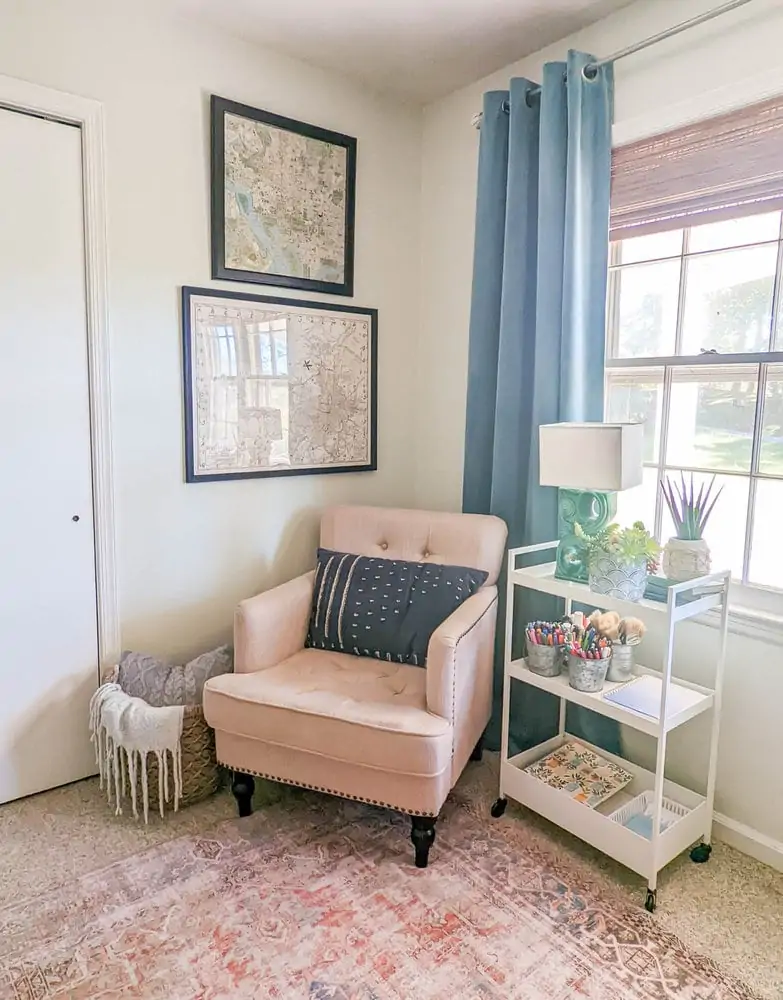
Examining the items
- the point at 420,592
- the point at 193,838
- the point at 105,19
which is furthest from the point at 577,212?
the point at 193,838

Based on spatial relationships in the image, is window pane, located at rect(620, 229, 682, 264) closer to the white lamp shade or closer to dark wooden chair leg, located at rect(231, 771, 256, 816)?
the white lamp shade

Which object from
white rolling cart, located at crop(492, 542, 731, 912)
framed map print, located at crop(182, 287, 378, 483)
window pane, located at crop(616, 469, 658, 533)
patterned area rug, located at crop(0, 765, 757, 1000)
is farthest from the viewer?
framed map print, located at crop(182, 287, 378, 483)

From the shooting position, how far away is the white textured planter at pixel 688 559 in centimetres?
189

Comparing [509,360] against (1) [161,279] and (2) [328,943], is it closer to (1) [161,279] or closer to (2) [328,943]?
(1) [161,279]

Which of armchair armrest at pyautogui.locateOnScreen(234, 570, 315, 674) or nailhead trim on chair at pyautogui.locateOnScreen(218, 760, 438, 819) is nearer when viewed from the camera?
nailhead trim on chair at pyautogui.locateOnScreen(218, 760, 438, 819)

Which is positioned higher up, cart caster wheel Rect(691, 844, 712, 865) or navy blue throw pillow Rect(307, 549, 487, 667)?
navy blue throw pillow Rect(307, 549, 487, 667)

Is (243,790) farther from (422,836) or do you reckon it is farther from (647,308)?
Result: (647,308)

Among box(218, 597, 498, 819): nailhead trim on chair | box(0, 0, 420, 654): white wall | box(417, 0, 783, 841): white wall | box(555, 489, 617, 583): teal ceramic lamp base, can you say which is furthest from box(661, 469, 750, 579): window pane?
box(0, 0, 420, 654): white wall

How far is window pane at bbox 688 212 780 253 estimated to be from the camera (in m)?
1.97

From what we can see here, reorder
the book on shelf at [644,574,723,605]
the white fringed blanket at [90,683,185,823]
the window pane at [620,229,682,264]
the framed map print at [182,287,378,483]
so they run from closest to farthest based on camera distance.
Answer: the book on shelf at [644,574,723,605] → the white fringed blanket at [90,683,185,823] → the window pane at [620,229,682,264] → the framed map print at [182,287,378,483]

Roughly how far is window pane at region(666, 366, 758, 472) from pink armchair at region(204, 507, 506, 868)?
67 cm

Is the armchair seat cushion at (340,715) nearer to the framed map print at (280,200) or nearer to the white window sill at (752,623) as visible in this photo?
the white window sill at (752,623)

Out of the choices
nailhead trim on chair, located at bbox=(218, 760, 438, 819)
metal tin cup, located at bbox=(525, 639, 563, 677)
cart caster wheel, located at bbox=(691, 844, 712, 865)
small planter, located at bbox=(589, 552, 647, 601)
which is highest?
small planter, located at bbox=(589, 552, 647, 601)

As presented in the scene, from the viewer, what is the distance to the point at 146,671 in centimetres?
231
